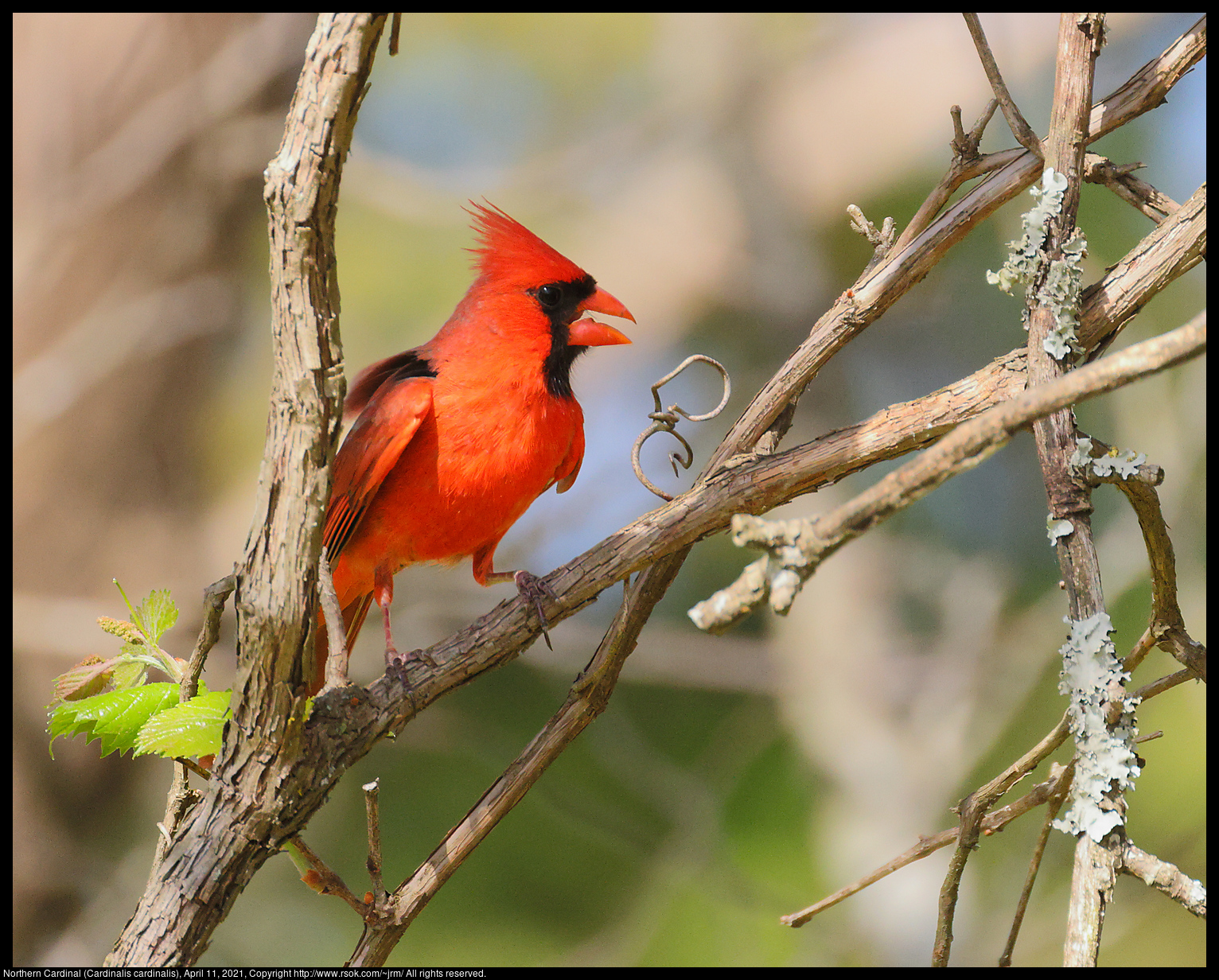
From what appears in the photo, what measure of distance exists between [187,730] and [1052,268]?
1360mm

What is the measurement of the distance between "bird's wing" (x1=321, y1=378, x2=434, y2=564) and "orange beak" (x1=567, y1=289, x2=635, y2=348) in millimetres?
416

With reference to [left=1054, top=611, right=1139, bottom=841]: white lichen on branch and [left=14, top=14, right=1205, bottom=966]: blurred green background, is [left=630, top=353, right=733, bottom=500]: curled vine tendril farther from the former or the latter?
[left=14, top=14, right=1205, bottom=966]: blurred green background

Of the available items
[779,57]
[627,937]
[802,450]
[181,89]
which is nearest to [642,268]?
[779,57]

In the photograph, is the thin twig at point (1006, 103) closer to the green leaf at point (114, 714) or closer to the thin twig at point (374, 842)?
Result: the thin twig at point (374, 842)

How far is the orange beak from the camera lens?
94.3 inches

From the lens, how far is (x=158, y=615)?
1.47 m

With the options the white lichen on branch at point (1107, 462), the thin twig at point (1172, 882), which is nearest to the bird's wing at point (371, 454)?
the white lichen on branch at point (1107, 462)

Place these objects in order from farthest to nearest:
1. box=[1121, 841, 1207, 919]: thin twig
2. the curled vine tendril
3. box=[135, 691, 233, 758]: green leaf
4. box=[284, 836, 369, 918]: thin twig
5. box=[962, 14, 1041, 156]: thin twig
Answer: the curled vine tendril → box=[962, 14, 1041, 156]: thin twig → box=[284, 836, 369, 918]: thin twig → box=[135, 691, 233, 758]: green leaf → box=[1121, 841, 1207, 919]: thin twig

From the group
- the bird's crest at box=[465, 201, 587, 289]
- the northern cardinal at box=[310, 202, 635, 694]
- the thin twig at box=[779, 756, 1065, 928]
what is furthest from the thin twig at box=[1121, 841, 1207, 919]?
the bird's crest at box=[465, 201, 587, 289]

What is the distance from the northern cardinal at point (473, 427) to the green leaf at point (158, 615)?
0.55 meters

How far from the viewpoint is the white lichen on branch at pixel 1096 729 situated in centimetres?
103

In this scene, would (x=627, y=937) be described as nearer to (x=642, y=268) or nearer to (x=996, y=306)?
(x=642, y=268)

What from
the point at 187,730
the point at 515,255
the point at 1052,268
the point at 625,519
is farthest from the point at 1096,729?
the point at 625,519

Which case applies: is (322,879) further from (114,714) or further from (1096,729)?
(1096,729)
